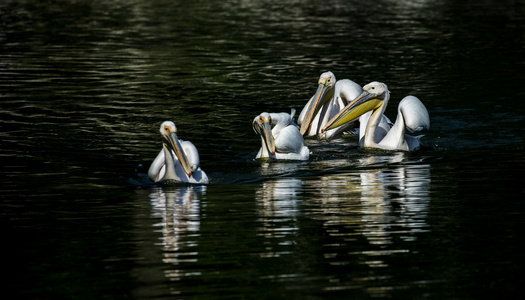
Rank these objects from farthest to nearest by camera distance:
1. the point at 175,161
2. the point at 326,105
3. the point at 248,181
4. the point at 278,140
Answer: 1. the point at 326,105
2. the point at 278,140
3. the point at 248,181
4. the point at 175,161

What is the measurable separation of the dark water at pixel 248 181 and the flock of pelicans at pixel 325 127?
0.73ft

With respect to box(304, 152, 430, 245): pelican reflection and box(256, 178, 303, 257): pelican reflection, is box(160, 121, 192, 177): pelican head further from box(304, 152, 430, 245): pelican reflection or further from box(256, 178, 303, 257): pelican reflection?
box(304, 152, 430, 245): pelican reflection

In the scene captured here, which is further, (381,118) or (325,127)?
(325,127)

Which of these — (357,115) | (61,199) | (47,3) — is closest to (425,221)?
(61,199)

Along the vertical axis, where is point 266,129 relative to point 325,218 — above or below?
above

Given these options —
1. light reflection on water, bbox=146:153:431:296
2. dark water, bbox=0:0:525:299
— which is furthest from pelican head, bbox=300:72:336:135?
light reflection on water, bbox=146:153:431:296

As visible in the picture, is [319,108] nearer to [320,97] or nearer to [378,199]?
[320,97]

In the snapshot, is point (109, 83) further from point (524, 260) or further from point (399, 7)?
point (399, 7)

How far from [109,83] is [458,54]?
7.59 metres

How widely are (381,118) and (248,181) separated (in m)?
2.69

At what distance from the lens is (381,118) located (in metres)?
10.9

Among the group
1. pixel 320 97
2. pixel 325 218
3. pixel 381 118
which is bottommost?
pixel 325 218

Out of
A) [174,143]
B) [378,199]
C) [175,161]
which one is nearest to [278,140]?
[175,161]

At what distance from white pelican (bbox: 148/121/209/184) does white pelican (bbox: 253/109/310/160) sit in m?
1.23
